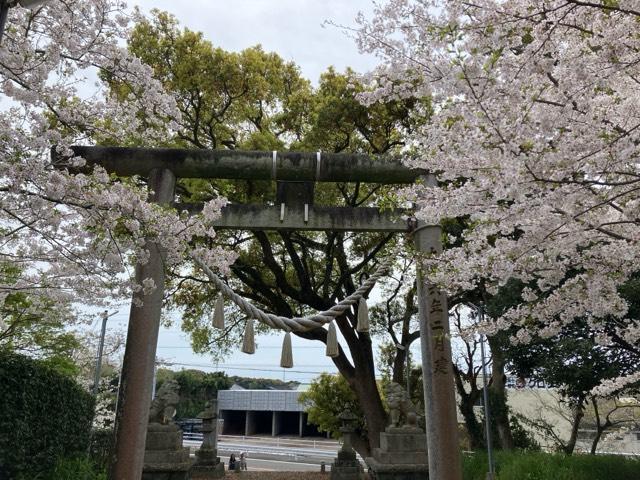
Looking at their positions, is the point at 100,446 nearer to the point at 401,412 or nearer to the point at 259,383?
the point at 401,412

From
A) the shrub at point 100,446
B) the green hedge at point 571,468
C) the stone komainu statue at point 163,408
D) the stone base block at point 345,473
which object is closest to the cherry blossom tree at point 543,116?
the green hedge at point 571,468

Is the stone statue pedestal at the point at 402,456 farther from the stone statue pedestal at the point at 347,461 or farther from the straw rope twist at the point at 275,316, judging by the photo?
the straw rope twist at the point at 275,316

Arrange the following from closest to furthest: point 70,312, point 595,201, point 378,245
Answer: point 595,201, point 70,312, point 378,245

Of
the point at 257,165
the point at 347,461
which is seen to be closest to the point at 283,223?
the point at 257,165

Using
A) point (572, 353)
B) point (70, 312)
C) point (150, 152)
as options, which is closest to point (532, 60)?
point (150, 152)

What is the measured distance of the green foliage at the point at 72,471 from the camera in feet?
20.2

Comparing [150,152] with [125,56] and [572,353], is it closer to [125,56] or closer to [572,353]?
[125,56]

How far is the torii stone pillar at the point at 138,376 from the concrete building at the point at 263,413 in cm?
2772

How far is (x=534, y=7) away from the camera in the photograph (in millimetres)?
2783

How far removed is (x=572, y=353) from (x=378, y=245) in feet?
14.3

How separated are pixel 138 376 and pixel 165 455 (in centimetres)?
364

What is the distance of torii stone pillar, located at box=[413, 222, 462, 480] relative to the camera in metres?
5.00

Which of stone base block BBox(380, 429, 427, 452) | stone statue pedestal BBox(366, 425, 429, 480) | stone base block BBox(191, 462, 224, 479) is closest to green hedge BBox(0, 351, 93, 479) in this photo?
stone statue pedestal BBox(366, 425, 429, 480)

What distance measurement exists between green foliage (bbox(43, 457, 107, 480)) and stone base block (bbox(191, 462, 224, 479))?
17.4 feet
